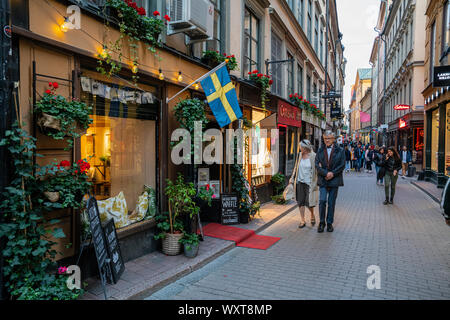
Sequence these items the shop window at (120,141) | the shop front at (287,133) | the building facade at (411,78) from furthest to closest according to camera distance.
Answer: the building facade at (411,78) → the shop front at (287,133) → the shop window at (120,141)

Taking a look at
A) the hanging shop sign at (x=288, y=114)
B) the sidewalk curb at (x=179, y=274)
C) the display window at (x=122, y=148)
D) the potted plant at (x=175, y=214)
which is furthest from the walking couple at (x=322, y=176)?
the hanging shop sign at (x=288, y=114)

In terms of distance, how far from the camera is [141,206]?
5.98 m

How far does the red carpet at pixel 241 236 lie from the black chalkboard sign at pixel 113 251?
261 centimetres

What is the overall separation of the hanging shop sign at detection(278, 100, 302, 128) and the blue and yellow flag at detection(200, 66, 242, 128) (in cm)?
574

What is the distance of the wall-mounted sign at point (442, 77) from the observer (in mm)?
10422

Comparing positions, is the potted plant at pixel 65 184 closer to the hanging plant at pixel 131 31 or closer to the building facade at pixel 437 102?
the hanging plant at pixel 131 31

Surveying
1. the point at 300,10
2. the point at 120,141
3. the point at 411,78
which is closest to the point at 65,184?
the point at 120,141

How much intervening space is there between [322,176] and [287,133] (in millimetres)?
6651

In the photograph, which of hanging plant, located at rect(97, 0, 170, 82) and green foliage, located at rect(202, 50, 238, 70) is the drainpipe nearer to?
hanging plant, located at rect(97, 0, 170, 82)

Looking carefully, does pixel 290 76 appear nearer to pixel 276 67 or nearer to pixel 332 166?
pixel 276 67

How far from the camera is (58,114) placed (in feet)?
12.4

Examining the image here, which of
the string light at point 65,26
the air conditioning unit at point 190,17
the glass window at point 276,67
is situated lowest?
the string light at point 65,26

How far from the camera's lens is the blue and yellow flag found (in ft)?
21.0
